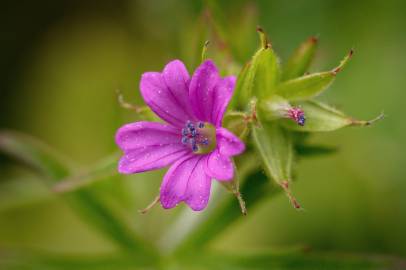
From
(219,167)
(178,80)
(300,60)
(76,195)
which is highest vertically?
(76,195)

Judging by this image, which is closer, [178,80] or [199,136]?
[178,80]

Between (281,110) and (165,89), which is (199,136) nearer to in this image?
(165,89)

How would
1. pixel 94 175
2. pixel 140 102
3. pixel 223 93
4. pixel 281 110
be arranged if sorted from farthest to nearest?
pixel 140 102
pixel 94 175
pixel 281 110
pixel 223 93

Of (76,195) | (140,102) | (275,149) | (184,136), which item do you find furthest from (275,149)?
(140,102)

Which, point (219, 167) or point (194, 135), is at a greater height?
point (194, 135)

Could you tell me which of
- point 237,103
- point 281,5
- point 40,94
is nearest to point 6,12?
point 40,94

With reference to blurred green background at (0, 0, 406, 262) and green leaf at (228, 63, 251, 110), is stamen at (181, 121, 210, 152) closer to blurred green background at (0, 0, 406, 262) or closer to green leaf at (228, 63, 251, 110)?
green leaf at (228, 63, 251, 110)

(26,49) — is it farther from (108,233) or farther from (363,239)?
(363,239)
